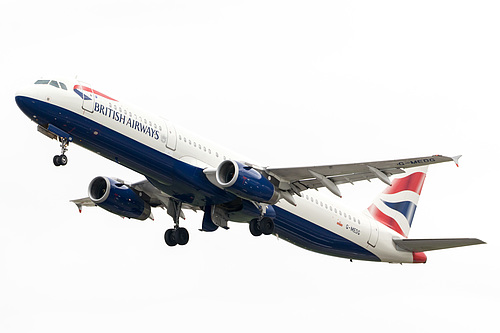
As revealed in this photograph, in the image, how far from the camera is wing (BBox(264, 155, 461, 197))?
116ft

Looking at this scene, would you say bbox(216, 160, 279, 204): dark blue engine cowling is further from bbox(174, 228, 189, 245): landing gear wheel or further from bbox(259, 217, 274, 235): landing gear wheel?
bbox(174, 228, 189, 245): landing gear wheel

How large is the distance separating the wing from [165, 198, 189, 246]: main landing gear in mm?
5422

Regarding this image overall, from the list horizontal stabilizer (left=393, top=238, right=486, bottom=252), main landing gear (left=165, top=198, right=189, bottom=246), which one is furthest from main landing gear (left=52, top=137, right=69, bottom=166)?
horizontal stabilizer (left=393, top=238, right=486, bottom=252)

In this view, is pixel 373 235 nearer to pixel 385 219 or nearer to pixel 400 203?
pixel 385 219

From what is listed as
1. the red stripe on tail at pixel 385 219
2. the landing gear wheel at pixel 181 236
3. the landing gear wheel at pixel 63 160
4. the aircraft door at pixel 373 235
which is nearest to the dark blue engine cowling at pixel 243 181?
the landing gear wheel at pixel 181 236

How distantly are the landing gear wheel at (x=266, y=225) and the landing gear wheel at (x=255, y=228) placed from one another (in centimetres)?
14

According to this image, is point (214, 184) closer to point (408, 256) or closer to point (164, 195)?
point (164, 195)

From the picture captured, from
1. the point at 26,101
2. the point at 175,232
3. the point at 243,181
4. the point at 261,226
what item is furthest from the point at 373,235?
the point at 26,101

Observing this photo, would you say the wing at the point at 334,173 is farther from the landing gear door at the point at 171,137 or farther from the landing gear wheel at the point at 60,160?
the landing gear wheel at the point at 60,160

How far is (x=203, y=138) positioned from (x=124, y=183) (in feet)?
17.4

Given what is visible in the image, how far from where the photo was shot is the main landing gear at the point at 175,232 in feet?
132

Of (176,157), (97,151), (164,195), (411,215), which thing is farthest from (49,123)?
(411,215)

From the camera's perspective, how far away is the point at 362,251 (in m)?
43.4

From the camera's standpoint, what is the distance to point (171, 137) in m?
35.8
